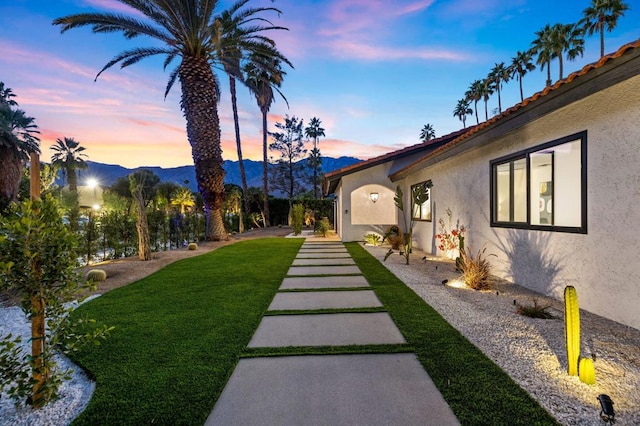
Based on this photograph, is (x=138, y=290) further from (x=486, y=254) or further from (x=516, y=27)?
(x=516, y=27)

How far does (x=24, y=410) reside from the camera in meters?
2.27

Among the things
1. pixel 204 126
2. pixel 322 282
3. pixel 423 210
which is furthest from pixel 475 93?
pixel 322 282

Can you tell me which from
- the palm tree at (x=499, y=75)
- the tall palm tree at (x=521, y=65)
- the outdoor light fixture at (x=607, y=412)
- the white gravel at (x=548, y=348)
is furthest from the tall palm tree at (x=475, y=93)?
the outdoor light fixture at (x=607, y=412)

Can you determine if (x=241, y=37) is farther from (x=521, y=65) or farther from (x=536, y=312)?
(x=521, y=65)

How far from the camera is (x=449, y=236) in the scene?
8734 mm

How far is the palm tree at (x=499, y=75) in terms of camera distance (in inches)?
1645

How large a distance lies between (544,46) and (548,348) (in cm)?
4052

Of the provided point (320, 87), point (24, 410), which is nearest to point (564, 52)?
point (320, 87)

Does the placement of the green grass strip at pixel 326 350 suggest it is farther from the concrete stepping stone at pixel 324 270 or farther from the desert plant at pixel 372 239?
the desert plant at pixel 372 239

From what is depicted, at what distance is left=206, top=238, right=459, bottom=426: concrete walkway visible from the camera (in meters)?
2.11

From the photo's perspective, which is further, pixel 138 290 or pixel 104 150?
pixel 104 150

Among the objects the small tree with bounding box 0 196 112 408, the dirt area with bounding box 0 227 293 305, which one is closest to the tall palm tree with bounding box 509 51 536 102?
the dirt area with bounding box 0 227 293 305

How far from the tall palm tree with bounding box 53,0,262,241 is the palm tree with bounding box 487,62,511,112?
143ft

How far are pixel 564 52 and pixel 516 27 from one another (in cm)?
2649
